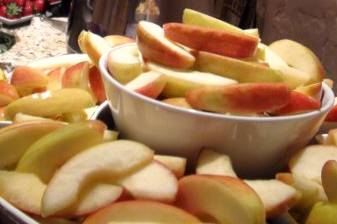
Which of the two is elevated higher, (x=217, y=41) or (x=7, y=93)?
(x=217, y=41)

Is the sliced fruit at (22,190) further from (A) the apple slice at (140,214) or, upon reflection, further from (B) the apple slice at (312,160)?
(B) the apple slice at (312,160)

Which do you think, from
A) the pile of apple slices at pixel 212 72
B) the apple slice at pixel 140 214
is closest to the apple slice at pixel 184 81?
the pile of apple slices at pixel 212 72

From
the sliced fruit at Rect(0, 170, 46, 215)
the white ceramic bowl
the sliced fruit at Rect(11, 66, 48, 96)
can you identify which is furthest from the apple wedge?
the sliced fruit at Rect(11, 66, 48, 96)

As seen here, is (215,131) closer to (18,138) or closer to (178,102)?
(178,102)

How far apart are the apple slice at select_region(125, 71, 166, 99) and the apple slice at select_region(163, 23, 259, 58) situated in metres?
0.04

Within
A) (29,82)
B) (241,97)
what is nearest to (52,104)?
(29,82)

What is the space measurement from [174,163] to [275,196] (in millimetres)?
72

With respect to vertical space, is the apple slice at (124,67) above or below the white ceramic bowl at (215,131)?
above

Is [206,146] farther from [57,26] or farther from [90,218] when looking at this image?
→ [57,26]

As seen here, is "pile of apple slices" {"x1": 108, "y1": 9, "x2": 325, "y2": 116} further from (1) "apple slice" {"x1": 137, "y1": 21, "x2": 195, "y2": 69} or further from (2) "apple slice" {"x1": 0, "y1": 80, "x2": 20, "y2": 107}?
(2) "apple slice" {"x1": 0, "y1": 80, "x2": 20, "y2": 107}

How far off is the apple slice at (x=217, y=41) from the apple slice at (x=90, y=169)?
11cm

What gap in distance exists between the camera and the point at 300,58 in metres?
0.47

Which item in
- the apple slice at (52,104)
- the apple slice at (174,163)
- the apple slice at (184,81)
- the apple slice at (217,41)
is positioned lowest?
the apple slice at (52,104)

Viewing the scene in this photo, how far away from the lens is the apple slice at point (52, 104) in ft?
1.47
